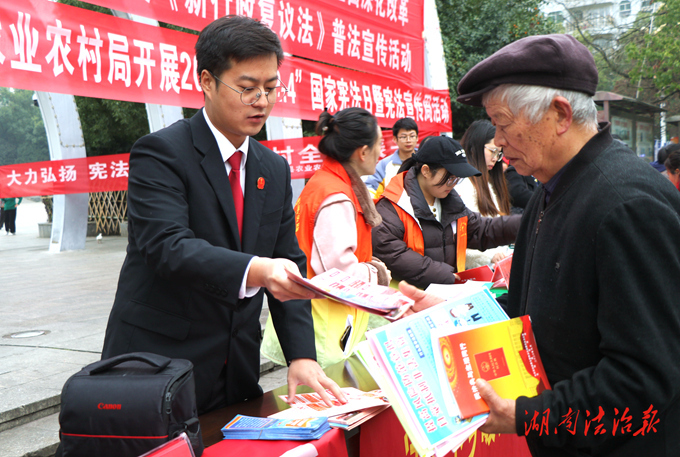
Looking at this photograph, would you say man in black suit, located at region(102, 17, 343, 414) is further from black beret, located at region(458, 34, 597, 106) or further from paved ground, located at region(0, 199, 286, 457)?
paved ground, located at region(0, 199, 286, 457)

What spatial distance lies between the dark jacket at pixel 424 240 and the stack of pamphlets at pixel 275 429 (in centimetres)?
160

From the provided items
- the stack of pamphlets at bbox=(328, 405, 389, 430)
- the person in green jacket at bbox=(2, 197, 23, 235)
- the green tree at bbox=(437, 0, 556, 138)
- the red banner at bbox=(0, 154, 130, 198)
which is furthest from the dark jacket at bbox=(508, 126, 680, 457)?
the person in green jacket at bbox=(2, 197, 23, 235)

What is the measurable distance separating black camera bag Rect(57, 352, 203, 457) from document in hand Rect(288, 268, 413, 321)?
41cm

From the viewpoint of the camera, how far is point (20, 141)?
10828 mm

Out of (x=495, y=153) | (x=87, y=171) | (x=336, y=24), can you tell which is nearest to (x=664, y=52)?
(x=336, y=24)

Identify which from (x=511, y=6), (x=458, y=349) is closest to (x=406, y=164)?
(x=458, y=349)

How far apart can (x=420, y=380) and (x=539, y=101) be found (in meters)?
0.70

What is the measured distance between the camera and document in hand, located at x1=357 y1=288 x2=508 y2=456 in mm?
1210

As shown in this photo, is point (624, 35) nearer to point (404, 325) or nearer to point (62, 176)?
point (62, 176)

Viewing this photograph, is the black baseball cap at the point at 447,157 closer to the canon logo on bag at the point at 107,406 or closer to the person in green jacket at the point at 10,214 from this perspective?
the canon logo on bag at the point at 107,406

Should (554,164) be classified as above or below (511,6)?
below

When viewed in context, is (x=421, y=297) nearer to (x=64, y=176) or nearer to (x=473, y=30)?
(x=64, y=176)

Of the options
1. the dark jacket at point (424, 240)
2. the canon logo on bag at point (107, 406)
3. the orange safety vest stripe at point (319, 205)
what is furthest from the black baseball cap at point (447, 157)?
the canon logo on bag at point (107, 406)

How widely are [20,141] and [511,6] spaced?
42.2 ft
